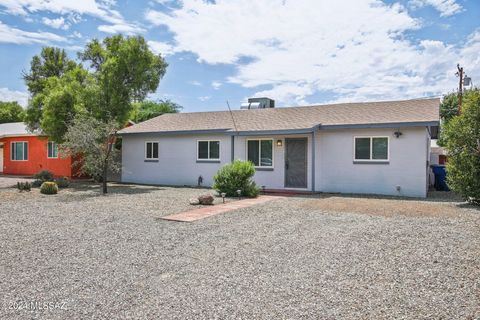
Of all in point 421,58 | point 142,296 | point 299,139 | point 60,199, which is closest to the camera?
point 142,296

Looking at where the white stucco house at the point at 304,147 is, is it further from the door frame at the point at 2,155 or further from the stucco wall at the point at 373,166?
the door frame at the point at 2,155

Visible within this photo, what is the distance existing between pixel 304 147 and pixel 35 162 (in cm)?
1812

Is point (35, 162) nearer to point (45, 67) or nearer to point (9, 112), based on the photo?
point (45, 67)

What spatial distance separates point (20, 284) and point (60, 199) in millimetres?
9060

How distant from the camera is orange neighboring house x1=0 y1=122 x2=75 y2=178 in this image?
2247 centimetres

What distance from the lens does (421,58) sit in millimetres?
19984

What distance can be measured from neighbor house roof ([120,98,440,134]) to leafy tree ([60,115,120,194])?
3171 millimetres

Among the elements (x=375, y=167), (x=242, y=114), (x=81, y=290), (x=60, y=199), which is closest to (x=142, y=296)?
(x=81, y=290)

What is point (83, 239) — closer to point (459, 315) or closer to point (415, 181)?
point (459, 315)

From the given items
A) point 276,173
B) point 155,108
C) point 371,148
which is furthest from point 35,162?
point 155,108

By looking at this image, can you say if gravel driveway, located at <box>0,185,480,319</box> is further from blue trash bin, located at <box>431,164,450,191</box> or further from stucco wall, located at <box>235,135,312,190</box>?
blue trash bin, located at <box>431,164,450,191</box>

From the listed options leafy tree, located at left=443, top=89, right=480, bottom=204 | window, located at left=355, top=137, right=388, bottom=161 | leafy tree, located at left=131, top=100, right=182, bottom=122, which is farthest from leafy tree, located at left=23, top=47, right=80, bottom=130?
leafy tree, located at left=443, top=89, right=480, bottom=204

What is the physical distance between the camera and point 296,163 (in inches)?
608

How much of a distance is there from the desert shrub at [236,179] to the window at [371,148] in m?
4.25
